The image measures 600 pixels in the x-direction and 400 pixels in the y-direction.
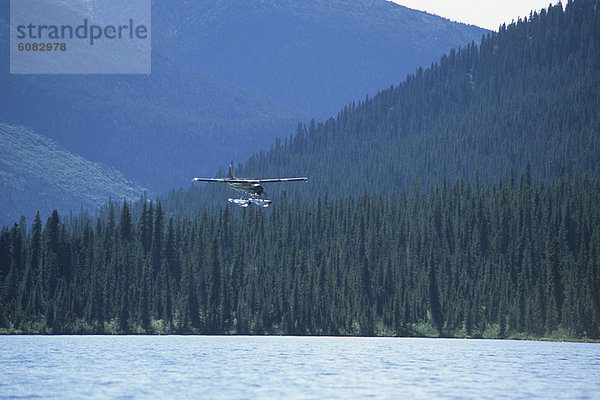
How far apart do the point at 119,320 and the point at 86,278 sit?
607 inches

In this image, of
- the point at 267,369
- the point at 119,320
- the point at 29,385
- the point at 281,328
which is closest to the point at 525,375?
the point at 267,369

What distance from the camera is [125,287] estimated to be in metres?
186

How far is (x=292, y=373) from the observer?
7762 cm

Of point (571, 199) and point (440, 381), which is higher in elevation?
point (571, 199)

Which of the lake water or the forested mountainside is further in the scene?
the forested mountainside

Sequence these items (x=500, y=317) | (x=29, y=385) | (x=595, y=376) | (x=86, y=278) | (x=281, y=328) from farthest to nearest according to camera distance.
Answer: (x=86, y=278)
(x=281, y=328)
(x=500, y=317)
(x=595, y=376)
(x=29, y=385)

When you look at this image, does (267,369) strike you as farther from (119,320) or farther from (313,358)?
(119,320)

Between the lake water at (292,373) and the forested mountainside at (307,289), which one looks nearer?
the lake water at (292,373)

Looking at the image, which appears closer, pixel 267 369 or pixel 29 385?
pixel 29 385

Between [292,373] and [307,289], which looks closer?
[292,373]

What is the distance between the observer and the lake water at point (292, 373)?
209ft

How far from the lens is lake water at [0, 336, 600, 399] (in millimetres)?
63656

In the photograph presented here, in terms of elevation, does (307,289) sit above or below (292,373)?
above

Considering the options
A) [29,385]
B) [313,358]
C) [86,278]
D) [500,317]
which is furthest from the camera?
[86,278]
